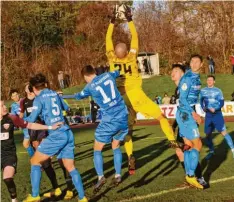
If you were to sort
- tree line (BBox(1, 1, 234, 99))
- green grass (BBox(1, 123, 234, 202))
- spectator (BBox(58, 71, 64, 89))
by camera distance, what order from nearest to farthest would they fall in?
green grass (BBox(1, 123, 234, 202)), spectator (BBox(58, 71, 64, 89)), tree line (BBox(1, 1, 234, 99))

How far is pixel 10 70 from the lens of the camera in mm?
50094

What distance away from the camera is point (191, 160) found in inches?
358

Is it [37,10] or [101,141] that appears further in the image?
[37,10]

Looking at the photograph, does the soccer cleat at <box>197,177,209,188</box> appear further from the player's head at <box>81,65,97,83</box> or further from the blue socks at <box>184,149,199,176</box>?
the player's head at <box>81,65,97,83</box>

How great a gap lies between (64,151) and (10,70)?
43432 mm

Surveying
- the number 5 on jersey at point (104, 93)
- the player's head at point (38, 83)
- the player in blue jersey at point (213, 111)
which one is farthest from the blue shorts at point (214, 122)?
the player's head at point (38, 83)

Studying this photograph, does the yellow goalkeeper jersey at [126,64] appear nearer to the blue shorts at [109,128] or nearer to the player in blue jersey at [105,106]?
the player in blue jersey at [105,106]

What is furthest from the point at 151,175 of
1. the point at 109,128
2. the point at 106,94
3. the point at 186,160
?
the point at 106,94

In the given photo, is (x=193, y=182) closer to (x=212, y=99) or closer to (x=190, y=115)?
(x=190, y=115)

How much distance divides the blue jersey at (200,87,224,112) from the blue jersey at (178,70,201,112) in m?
3.66

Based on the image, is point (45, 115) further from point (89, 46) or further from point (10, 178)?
point (89, 46)

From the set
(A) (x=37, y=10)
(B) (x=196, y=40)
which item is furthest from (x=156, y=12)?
(A) (x=37, y=10)

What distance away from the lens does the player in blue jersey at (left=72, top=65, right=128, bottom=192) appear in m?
8.73

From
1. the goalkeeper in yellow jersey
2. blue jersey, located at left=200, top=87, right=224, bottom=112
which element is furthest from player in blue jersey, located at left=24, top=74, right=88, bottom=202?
blue jersey, located at left=200, top=87, right=224, bottom=112
